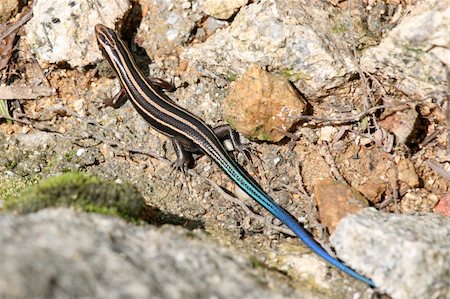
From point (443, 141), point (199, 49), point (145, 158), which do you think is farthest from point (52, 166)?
point (443, 141)

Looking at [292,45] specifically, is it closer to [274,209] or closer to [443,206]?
[274,209]

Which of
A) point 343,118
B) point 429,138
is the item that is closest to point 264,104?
point 343,118

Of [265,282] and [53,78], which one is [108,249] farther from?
[53,78]

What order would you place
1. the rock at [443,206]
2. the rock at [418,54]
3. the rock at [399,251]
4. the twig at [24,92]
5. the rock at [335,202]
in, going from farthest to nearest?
the twig at [24,92] → the rock at [443,206] → the rock at [335,202] → the rock at [418,54] → the rock at [399,251]

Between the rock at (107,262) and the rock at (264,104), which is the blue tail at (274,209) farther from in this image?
the rock at (107,262)

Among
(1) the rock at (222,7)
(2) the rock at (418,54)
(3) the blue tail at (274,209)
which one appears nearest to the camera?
(3) the blue tail at (274,209)

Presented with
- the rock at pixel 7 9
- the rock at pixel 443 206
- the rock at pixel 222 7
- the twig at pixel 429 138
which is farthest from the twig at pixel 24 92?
the rock at pixel 443 206
